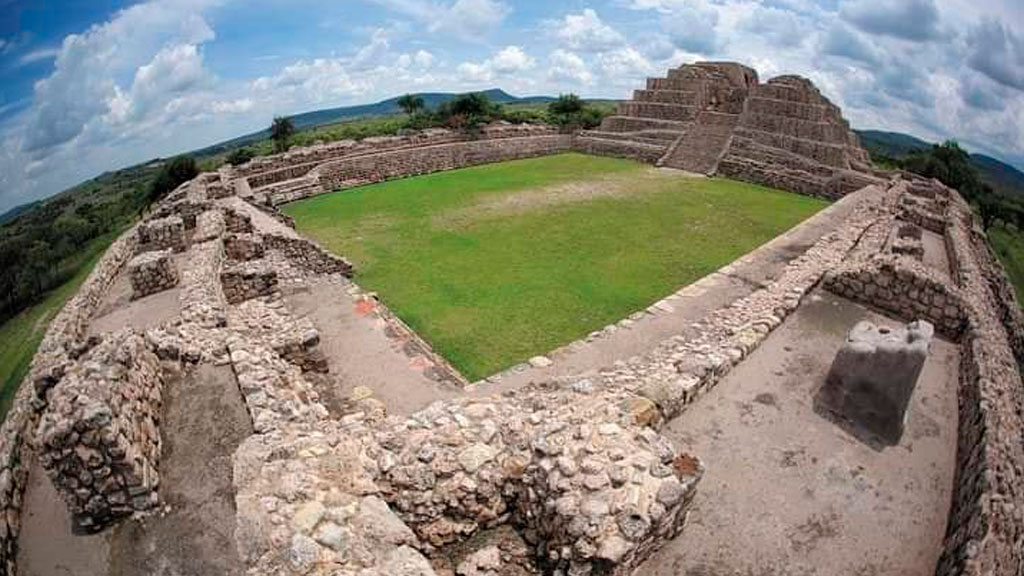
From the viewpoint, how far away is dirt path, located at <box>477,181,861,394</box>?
705cm

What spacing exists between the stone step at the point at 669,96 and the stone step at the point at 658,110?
352 millimetres

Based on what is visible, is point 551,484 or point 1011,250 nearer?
point 551,484

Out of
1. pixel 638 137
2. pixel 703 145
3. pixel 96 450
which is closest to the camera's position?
pixel 96 450

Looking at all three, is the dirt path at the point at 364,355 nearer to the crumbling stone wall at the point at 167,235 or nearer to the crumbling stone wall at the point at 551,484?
the crumbling stone wall at the point at 551,484

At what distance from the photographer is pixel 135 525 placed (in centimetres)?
380

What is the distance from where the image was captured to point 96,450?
3.67 metres

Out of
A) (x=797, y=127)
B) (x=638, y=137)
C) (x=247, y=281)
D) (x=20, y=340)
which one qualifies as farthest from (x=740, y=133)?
(x=20, y=340)

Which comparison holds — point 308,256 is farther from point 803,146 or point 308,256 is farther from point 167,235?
point 803,146

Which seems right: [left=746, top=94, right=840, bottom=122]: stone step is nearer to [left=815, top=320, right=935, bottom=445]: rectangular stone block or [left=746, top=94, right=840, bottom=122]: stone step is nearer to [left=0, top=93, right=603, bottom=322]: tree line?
[left=0, top=93, right=603, bottom=322]: tree line

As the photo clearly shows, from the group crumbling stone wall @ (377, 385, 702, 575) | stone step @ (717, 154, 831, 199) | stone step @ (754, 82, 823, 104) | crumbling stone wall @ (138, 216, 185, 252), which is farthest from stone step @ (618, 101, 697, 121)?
crumbling stone wall @ (377, 385, 702, 575)

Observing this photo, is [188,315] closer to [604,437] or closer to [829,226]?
[604,437]

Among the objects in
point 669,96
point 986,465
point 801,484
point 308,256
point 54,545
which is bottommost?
point 801,484

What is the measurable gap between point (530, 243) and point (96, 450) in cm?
1075

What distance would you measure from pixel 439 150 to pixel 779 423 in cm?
2231
